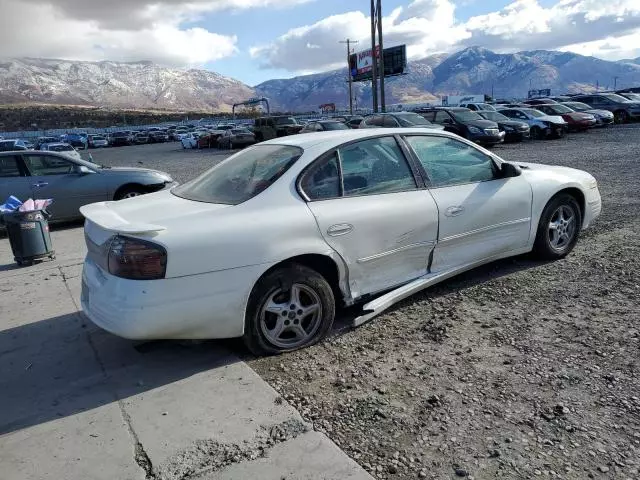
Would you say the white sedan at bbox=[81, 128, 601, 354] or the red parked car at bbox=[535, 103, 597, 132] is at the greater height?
the white sedan at bbox=[81, 128, 601, 354]

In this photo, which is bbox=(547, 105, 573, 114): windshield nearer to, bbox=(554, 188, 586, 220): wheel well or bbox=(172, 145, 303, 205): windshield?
bbox=(554, 188, 586, 220): wheel well

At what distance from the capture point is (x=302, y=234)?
366 cm

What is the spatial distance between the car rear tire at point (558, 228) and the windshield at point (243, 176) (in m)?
2.70

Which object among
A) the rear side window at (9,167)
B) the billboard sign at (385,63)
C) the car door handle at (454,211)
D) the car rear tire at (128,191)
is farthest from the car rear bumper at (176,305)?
the billboard sign at (385,63)

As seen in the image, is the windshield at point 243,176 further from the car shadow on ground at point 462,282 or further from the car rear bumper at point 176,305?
the car shadow on ground at point 462,282

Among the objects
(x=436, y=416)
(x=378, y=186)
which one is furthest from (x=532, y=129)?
(x=436, y=416)

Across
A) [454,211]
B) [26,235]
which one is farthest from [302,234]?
[26,235]

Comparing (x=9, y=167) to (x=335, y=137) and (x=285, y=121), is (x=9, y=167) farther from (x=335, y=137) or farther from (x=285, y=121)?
(x=285, y=121)

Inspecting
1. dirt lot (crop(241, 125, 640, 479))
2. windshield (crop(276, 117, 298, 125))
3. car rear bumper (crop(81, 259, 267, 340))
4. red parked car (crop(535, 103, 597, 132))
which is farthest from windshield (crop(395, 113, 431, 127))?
windshield (crop(276, 117, 298, 125))

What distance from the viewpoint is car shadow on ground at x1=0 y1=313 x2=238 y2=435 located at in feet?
10.9

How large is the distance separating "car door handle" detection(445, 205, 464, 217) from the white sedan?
0.5 inches

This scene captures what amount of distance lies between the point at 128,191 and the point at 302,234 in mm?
6999

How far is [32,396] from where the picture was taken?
344cm

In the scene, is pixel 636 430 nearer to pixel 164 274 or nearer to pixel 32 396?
pixel 164 274
